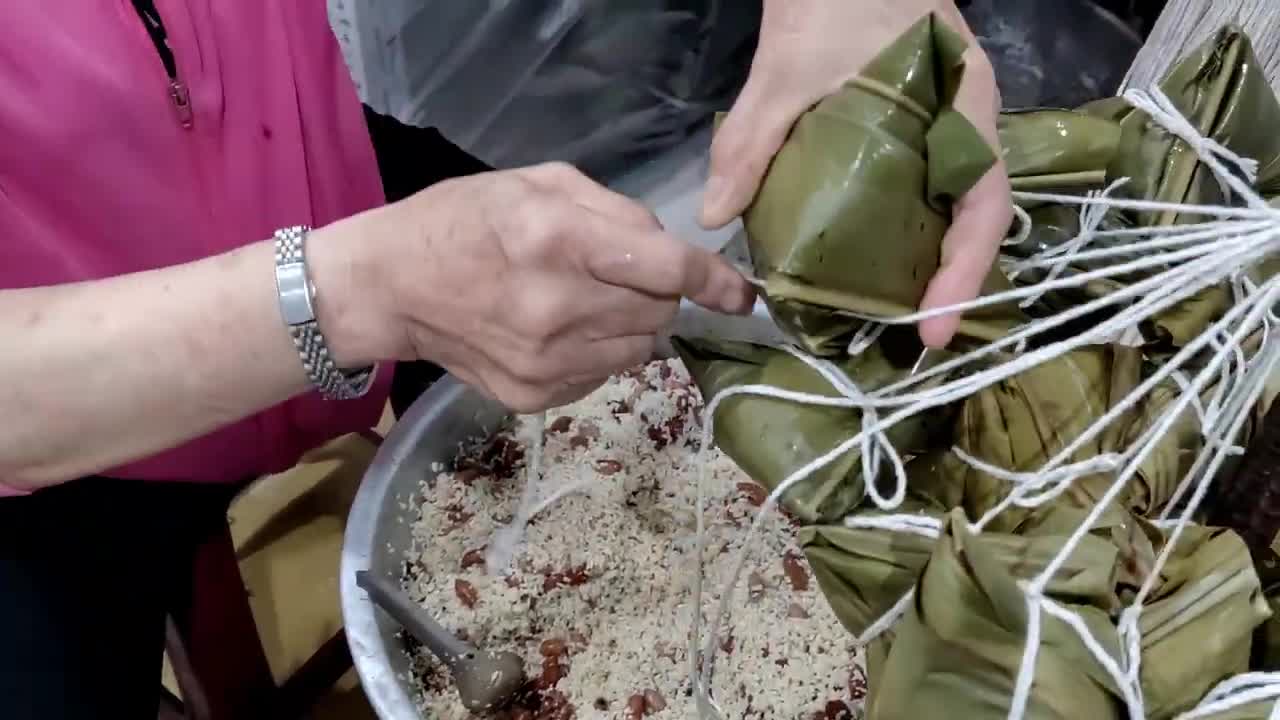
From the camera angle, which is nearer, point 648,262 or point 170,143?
point 648,262

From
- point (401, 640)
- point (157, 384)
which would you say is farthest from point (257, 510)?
point (157, 384)

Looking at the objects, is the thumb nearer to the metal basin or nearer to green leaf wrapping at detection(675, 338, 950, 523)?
green leaf wrapping at detection(675, 338, 950, 523)

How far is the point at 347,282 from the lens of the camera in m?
0.56

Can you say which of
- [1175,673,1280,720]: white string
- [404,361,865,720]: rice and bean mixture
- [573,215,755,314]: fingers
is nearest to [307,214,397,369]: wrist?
[573,215,755,314]: fingers

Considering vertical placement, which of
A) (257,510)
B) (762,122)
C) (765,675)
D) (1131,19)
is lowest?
(257,510)

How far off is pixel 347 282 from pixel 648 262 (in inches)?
6.3

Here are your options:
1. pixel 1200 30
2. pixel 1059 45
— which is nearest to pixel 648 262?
pixel 1200 30

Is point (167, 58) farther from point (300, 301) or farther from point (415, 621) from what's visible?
point (415, 621)

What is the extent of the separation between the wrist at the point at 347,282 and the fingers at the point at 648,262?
0.37 ft

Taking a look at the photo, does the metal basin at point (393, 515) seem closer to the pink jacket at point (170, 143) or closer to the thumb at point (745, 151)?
the pink jacket at point (170, 143)

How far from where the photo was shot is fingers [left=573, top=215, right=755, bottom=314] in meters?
0.52

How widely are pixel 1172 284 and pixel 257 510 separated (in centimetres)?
105

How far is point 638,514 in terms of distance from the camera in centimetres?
79

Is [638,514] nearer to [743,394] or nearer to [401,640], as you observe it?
[401,640]
